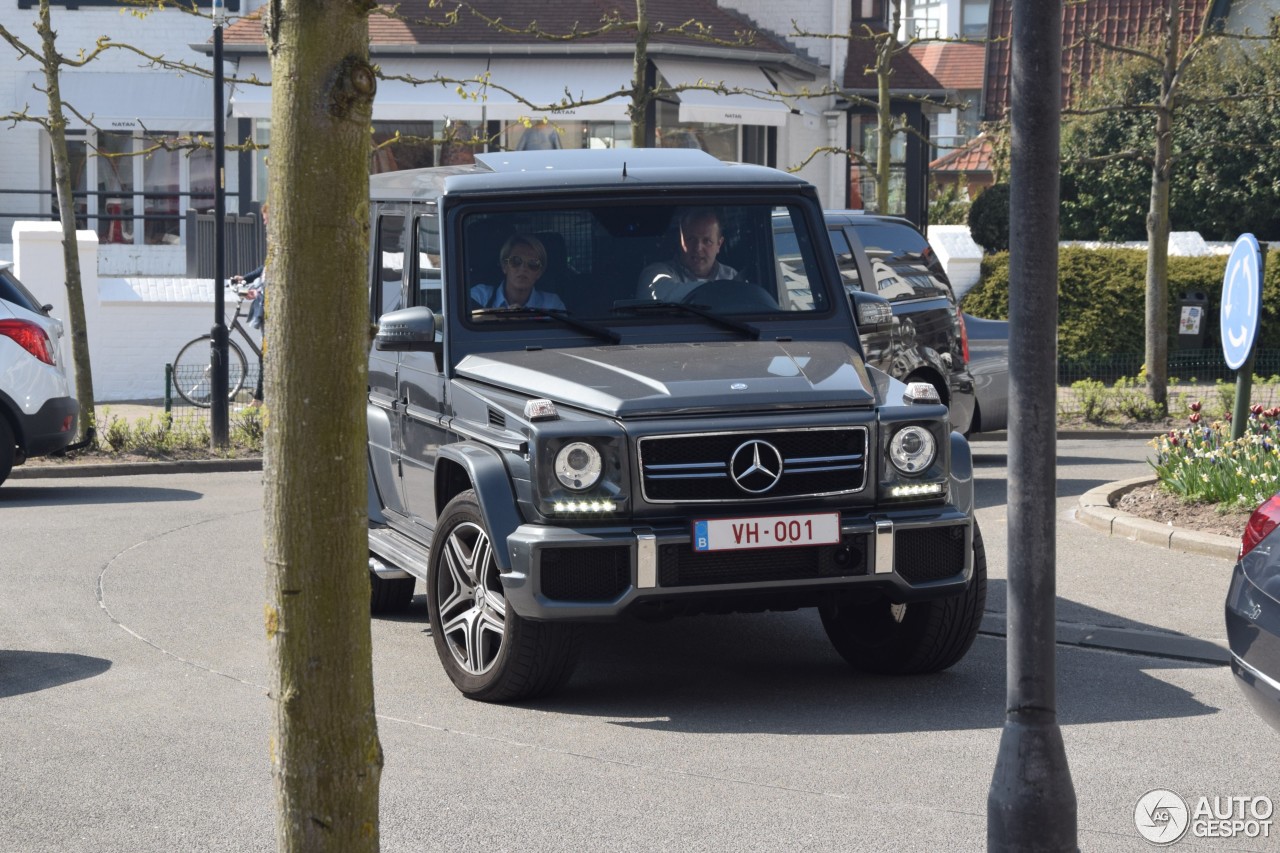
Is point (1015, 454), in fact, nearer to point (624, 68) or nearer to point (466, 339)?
point (466, 339)

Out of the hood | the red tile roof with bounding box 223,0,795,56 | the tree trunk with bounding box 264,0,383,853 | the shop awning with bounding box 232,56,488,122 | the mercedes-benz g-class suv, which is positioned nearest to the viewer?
the tree trunk with bounding box 264,0,383,853

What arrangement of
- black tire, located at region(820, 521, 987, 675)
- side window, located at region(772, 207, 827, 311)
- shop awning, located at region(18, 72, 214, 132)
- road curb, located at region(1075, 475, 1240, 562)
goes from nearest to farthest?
→ black tire, located at region(820, 521, 987, 675)
side window, located at region(772, 207, 827, 311)
road curb, located at region(1075, 475, 1240, 562)
shop awning, located at region(18, 72, 214, 132)

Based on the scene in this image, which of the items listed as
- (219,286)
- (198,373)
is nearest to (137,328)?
(198,373)

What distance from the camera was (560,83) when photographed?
28.0 metres

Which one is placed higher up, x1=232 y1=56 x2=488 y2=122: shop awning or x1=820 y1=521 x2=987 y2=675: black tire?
x1=232 y1=56 x2=488 y2=122: shop awning

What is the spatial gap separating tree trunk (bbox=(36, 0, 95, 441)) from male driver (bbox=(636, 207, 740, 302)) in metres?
10.2

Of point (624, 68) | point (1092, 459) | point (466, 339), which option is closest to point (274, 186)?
point (466, 339)

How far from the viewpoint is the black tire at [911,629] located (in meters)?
7.06

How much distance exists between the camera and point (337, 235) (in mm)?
3135

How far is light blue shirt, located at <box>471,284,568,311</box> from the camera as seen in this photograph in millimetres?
7609

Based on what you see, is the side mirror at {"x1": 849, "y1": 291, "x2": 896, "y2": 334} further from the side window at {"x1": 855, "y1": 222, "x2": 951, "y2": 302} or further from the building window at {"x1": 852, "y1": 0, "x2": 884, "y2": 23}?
the building window at {"x1": 852, "y1": 0, "x2": 884, "y2": 23}

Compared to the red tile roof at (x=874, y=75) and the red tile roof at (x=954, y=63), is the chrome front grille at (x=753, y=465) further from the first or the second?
the red tile roof at (x=954, y=63)

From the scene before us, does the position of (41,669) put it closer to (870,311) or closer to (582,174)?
(582,174)

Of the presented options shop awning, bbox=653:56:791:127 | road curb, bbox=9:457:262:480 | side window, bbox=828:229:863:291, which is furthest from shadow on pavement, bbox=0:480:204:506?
shop awning, bbox=653:56:791:127
